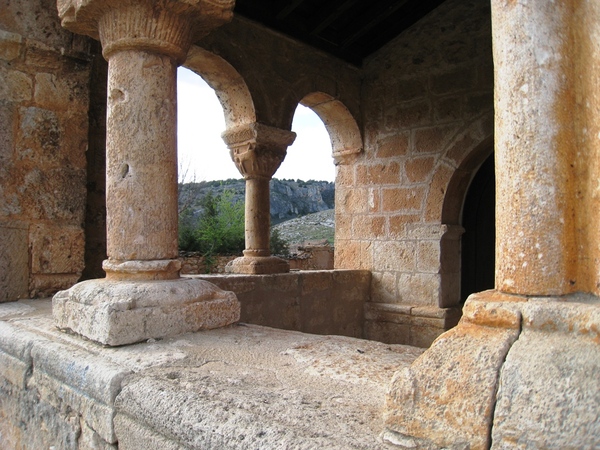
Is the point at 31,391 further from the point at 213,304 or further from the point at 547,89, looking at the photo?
the point at 547,89

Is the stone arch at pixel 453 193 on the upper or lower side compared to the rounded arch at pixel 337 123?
lower

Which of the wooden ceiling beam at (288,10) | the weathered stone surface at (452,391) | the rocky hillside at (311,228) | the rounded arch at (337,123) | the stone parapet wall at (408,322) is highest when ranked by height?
the wooden ceiling beam at (288,10)

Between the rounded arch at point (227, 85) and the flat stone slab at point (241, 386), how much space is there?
2940 millimetres

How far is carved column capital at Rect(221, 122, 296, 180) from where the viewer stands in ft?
15.7

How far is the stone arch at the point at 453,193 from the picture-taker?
4.92 meters

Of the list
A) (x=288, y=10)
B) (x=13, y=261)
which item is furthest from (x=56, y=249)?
(x=288, y=10)

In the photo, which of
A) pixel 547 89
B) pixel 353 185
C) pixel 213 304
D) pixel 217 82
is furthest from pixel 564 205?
pixel 353 185

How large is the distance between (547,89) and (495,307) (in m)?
0.55

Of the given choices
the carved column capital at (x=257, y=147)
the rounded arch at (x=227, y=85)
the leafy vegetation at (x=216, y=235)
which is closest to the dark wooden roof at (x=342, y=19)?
the rounded arch at (x=227, y=85)

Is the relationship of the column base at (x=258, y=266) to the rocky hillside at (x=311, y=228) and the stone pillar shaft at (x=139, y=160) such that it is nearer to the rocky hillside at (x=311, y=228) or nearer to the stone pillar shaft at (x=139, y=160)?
the stone pillar shaft at (x=139, y=160)

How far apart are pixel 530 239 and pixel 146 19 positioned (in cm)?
194

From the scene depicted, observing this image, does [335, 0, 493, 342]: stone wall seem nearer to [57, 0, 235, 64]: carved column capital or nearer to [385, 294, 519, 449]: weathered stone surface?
[57, 0, 235, 64]: carved column capital

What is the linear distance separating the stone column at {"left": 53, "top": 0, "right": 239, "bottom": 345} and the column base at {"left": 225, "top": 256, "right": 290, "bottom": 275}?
216 centimetres

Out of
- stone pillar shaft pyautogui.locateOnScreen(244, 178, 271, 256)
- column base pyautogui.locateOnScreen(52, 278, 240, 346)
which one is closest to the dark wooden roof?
stone pillar shaft pyautogui.locateOnScreen(244, 178, 271, 256)
